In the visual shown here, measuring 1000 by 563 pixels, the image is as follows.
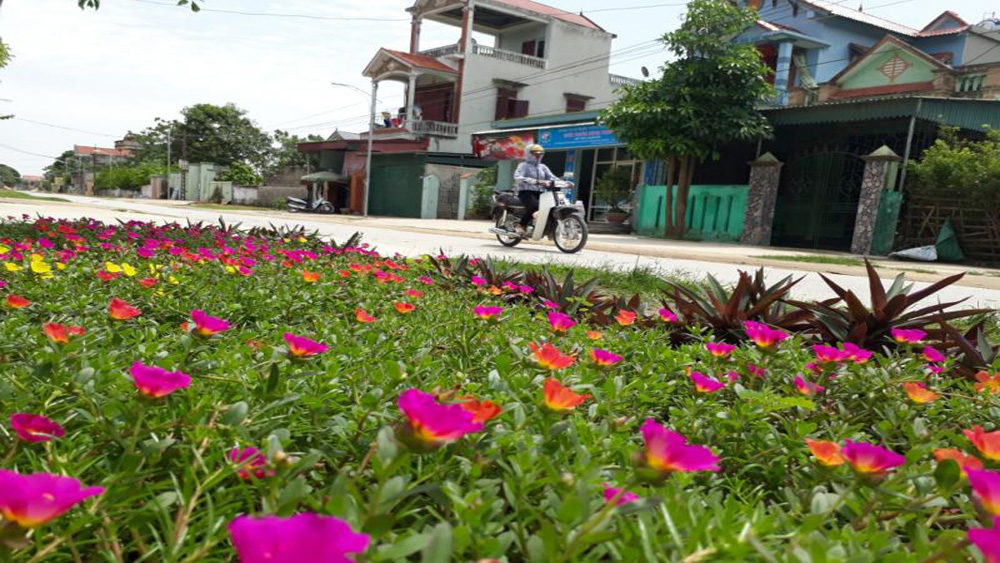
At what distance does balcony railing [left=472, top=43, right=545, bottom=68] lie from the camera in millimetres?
28391

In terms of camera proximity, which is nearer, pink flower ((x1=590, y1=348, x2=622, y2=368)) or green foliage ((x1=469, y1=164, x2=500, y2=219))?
pink flower ((x1=590, y1=348, x2=622, y2=368))

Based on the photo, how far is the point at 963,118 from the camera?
12484mm

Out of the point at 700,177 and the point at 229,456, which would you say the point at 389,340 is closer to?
the point at 229,456

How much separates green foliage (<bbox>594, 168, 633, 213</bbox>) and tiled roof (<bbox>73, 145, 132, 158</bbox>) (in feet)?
269

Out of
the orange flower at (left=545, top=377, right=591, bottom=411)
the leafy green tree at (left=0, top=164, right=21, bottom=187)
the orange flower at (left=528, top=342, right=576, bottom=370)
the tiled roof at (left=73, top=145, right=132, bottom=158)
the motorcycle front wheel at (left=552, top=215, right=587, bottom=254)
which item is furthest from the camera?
the leafy green tree at (left=0, top=164, right=21, bottom=187)

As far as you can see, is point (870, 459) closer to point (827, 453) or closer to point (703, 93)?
point (827, 453)

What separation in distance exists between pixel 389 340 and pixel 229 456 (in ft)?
2.74

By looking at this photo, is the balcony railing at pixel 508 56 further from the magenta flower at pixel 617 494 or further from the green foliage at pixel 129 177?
the green foliage at pixel 129 177

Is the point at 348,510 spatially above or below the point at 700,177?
below

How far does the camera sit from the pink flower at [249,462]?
0.79 m

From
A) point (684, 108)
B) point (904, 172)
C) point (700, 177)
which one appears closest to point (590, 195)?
point (700, 177)

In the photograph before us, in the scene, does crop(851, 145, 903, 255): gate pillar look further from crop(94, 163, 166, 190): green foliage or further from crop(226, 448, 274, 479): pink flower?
Result: crop(94, 163, 166, 190): green foliage

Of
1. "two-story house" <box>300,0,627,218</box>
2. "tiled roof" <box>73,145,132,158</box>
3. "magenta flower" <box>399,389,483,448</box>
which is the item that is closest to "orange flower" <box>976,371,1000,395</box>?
"magenta flower" <box>399,389,483,448</box>

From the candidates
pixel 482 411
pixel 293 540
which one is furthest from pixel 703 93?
pixel 293 540
